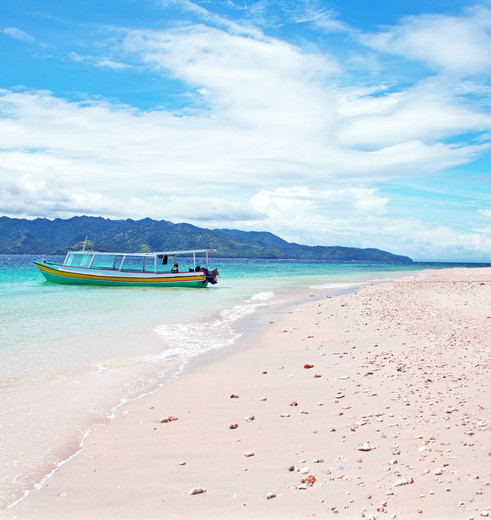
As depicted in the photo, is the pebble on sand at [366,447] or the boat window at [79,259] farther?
the boat window at [79,259]

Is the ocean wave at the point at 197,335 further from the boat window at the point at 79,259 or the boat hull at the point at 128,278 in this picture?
the boat window at the point at 79,259

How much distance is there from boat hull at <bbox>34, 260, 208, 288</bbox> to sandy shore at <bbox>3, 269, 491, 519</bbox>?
31.8 meters

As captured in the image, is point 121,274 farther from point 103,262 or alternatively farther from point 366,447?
point 366,447

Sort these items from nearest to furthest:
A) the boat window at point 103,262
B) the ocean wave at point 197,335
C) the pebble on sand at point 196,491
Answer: the pebble on sand at point 196,491
the ocean wave at point 197,335
the boat window at point 103,262

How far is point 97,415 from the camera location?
756 centimetres

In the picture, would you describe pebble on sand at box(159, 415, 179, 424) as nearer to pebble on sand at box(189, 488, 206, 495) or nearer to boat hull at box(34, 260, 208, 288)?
pebble on sand at box(189, 488, 206, 495)

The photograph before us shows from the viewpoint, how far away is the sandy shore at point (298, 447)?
4.41 meters

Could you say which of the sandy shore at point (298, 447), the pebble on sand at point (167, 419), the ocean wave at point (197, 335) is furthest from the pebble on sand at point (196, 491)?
the ocean wave at point (197, 335)

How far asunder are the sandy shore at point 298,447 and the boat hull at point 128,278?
3181 cm

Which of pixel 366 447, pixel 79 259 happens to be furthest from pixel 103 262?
pixel 366 447

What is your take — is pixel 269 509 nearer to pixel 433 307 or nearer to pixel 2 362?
pixel 2 362

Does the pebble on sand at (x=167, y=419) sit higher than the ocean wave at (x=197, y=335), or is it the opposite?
the pebble on sand at (x=167, y=419)

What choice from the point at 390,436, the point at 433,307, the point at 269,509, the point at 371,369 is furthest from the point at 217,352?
the point at 433,307

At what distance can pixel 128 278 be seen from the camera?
43.0 m
